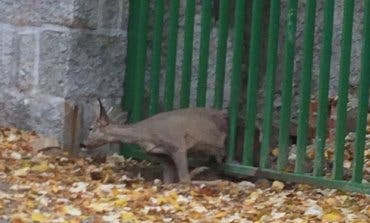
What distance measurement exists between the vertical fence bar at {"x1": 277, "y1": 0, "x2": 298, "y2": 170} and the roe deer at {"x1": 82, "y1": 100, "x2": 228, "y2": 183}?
37 cm

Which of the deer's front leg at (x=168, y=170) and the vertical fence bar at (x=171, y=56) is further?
the vertical fence bar at (x=171, y=56)

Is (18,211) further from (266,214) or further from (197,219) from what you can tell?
(266,214)

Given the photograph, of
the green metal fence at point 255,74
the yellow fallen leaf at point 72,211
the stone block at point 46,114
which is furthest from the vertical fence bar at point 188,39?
the yellow fallen leaf at point 72,211

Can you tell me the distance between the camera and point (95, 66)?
21.2ft

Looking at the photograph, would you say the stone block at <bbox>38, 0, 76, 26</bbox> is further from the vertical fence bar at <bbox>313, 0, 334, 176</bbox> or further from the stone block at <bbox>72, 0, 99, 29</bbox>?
the vertical fence bar at <bbox>313, 0, 334, 176</bbox>

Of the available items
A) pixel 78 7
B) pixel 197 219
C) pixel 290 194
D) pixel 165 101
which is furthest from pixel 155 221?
pixel 78 7

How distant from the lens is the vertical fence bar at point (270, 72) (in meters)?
5.68

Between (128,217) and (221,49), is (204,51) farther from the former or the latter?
(128,217)

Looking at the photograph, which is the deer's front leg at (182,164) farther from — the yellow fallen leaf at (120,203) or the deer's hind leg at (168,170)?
the yellow fallen leaf at (120,203)

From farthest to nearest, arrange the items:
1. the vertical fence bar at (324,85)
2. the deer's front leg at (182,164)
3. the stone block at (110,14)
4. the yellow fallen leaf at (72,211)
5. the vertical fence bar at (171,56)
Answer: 1. the stone block at (110,14)
2. the vertical fence bar at (171,56)
3. the deer's front leg at (182,164)
4. the vertical fence bar at (324,85)
5. the yellow fallen leaf at (72,211)

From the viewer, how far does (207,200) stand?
208 inches

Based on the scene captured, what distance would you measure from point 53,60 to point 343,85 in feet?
6.57

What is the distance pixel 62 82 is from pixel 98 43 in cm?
35

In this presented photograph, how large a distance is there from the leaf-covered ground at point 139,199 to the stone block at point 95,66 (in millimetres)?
521
